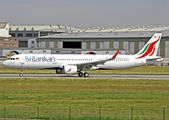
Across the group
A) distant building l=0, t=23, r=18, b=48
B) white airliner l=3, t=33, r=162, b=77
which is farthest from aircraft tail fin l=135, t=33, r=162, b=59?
distant building l=0, t=23, r=18, b=48

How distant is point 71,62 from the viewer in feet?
173

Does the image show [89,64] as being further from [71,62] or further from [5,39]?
[5,39]

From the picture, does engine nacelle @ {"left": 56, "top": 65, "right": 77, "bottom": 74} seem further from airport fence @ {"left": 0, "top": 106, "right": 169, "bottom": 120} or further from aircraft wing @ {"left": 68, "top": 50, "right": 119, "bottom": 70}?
airport fence @ {"left": 0, "top": 106, "right": 169, "bottom": 120}

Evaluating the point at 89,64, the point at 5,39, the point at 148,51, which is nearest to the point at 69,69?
the point at 89,64

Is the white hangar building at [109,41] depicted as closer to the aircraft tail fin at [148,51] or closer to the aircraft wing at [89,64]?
the aircraft tail fin at [148,51]

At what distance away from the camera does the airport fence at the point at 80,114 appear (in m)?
20.3

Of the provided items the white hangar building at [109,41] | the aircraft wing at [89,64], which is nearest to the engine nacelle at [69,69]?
the aircraft wing at [89,64]

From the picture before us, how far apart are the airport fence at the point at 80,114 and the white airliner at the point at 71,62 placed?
28157 mm

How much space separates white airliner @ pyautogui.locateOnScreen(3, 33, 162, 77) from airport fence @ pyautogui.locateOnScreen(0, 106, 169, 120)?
28157 millimetres

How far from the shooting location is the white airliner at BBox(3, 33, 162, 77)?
167 feet

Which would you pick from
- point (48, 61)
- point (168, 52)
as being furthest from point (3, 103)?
point (168, 52)

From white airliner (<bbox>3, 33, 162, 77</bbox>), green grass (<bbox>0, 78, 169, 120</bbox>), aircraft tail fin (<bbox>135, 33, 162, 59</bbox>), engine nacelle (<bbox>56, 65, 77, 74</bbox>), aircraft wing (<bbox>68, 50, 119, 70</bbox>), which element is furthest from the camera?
aircraft tail fin (<bbox>135, 33, 162, 59</bbox>)

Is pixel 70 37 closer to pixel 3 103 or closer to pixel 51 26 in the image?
pixel 51 26

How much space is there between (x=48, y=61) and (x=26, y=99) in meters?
23.0
